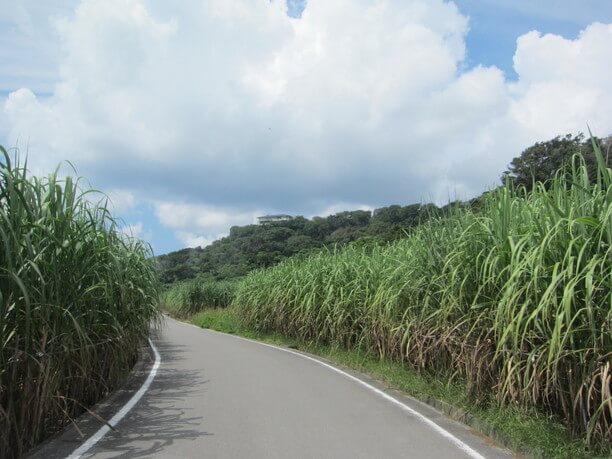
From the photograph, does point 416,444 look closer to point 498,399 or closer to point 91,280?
point 498,399

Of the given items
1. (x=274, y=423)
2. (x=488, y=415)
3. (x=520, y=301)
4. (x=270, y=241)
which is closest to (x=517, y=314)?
(x=520, y=301)

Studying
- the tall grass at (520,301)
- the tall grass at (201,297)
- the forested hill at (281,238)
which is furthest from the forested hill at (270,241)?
the tall grass at (520,301)

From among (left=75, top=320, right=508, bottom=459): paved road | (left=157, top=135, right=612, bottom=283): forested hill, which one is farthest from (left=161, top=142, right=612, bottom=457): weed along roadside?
(left=157, top=135, right=612, bottom=283): forested hill

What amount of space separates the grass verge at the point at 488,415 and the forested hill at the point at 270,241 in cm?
2737

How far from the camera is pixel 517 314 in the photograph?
22.6 feet

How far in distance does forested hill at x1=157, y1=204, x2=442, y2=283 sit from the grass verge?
2737 cm

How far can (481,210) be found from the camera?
9.28m

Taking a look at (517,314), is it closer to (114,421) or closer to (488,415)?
(488,415)

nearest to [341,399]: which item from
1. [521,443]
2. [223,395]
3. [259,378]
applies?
[223,395]

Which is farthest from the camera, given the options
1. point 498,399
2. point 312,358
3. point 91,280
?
point 312,358

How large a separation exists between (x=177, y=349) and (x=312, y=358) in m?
5.32

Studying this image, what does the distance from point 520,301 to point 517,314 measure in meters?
0.29

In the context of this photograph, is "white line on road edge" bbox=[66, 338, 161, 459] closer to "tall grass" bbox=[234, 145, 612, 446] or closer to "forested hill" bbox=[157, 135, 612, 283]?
"tall grass" bbox=[234, 145, 612, 446]

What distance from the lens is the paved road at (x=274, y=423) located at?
626 centimetres
